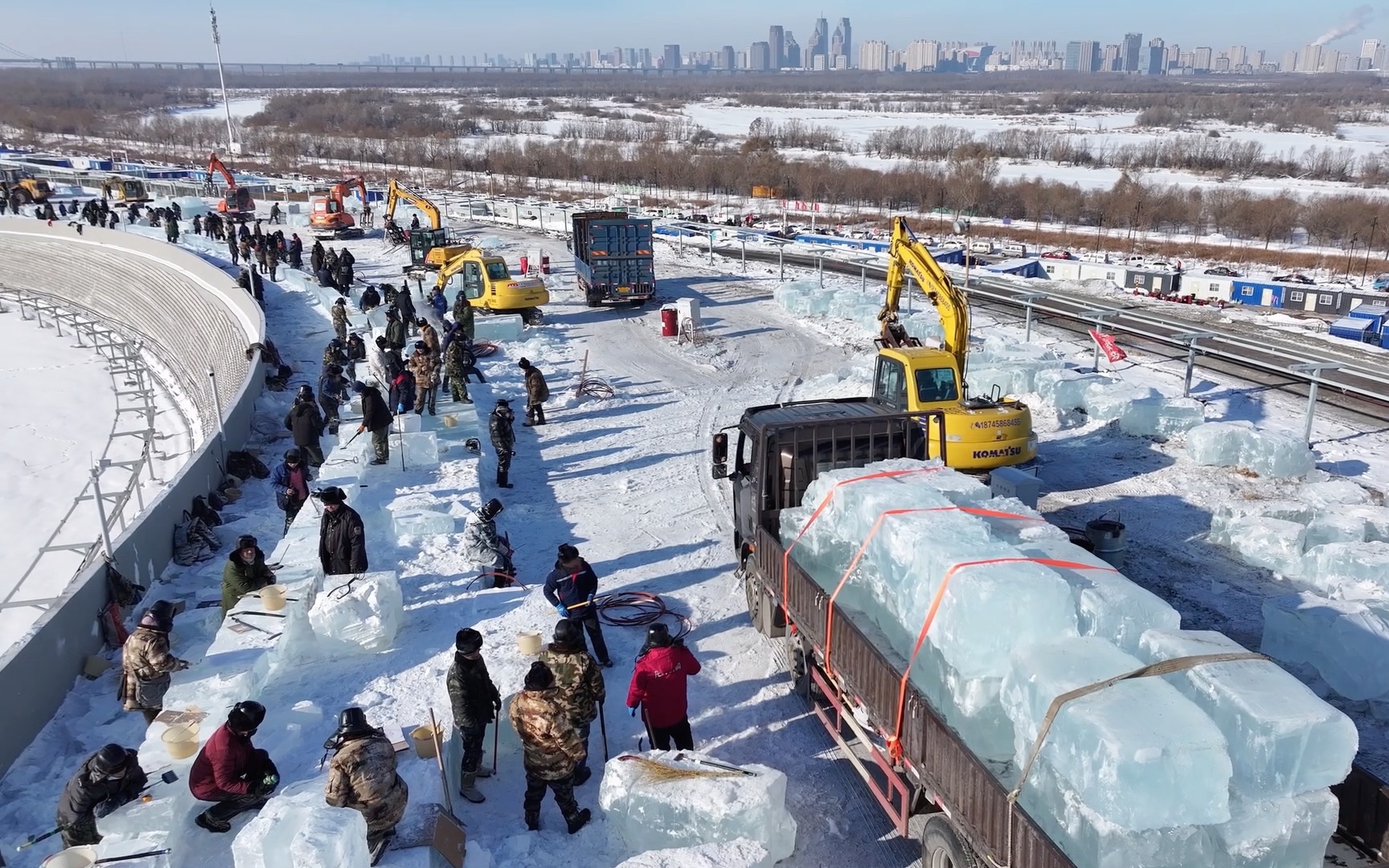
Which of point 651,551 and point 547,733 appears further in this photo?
point 651,551

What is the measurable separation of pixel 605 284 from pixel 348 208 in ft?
85.5

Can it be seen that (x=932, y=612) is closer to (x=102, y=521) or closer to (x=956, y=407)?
(x=956, y=407)

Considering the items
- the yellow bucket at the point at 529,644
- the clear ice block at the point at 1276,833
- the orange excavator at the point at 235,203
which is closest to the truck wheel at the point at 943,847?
the clear ice block at the point at 1276,833

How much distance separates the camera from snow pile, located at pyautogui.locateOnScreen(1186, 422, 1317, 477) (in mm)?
13867

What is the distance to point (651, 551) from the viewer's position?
1183 centimetres

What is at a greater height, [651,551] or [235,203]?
[235,203]

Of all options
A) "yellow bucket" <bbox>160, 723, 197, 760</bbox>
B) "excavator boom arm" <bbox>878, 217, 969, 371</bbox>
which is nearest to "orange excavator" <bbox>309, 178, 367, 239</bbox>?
"excavator boom arm" <bbox>878, 217, 969, 371</bbox>

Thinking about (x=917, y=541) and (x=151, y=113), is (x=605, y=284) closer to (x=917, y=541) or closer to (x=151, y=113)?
(x=917, y=541)

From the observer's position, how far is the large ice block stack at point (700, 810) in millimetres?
6164

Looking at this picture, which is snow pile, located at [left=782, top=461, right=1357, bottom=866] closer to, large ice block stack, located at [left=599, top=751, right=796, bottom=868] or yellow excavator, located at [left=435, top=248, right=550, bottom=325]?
large ice block stack, located at [left=599, top=751, right=796, bottom=868]

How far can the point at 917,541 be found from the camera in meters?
6.42

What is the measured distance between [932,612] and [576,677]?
8.35 ft

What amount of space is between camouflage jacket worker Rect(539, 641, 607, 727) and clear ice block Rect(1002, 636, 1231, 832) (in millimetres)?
3039

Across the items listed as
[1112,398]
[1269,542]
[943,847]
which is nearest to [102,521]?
[943,847]
